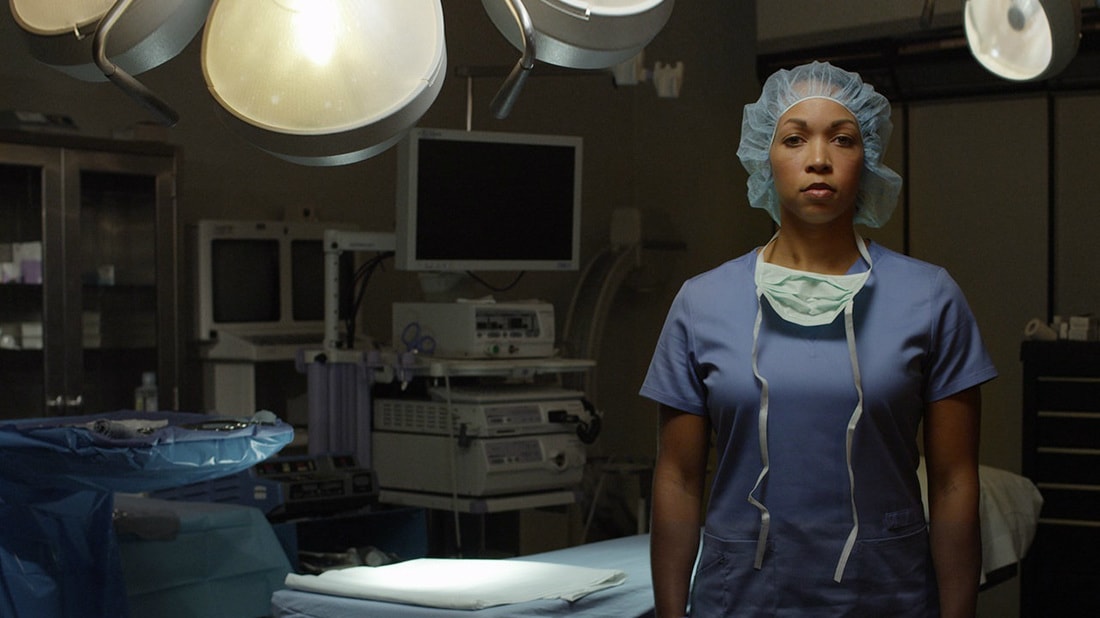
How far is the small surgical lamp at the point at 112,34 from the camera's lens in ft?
3.41

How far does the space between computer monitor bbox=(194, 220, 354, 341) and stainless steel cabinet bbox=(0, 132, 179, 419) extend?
0.53 ft

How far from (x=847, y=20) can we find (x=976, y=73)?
60cm

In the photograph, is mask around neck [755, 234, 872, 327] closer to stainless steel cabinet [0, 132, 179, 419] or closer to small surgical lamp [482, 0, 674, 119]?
small surgical lamp [482, 0, 674, 119]

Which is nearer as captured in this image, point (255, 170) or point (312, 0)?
point (312, 0)

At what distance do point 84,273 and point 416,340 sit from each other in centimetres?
102

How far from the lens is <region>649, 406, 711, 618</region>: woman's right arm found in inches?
67.3

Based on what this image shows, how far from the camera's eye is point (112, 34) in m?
1.05

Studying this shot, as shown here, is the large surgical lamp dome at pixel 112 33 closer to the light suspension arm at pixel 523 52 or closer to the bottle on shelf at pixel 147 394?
the light suspension arm at pixel 523 52

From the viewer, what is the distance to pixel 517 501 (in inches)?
148

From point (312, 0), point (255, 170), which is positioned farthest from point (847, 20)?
point (312, 0)

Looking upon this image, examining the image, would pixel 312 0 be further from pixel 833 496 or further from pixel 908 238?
pixel 908 238

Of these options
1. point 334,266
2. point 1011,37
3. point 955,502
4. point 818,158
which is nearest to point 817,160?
point 818,158

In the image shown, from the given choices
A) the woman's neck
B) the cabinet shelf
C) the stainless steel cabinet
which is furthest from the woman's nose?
the cabinet shelf

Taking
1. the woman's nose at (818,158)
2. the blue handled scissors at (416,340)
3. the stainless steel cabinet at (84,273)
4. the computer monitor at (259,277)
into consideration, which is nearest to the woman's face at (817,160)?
the woman's nose at (818,158)
